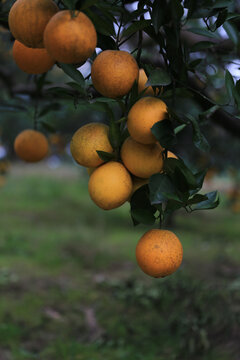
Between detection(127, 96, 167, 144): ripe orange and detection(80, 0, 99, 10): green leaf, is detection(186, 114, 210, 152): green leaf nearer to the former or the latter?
detection(127, 96, 167, 144): ripe orange

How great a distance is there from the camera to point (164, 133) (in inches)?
25.7

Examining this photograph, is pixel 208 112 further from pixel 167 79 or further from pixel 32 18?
pixel 32 18

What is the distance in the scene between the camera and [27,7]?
2.05ft

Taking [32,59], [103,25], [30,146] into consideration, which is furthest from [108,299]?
[103,25]

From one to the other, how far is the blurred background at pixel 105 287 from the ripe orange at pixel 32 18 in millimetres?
160

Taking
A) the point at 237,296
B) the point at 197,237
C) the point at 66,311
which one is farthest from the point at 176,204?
the point at 197,237

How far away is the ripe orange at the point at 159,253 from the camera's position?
A: 72 centimetres

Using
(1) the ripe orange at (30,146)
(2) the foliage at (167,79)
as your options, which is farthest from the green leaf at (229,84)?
(1) the ripe orange at (30,146)

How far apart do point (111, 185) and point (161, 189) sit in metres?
0.10

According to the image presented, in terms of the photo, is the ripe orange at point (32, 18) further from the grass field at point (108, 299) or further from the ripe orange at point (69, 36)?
the grass field at point (108, 299)

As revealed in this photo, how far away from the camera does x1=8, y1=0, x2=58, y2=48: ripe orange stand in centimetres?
62

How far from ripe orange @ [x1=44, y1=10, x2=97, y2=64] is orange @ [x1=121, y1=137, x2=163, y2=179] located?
195mm

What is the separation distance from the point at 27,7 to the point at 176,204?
1.35 feet

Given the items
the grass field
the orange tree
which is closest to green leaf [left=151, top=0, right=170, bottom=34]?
the orange tree
